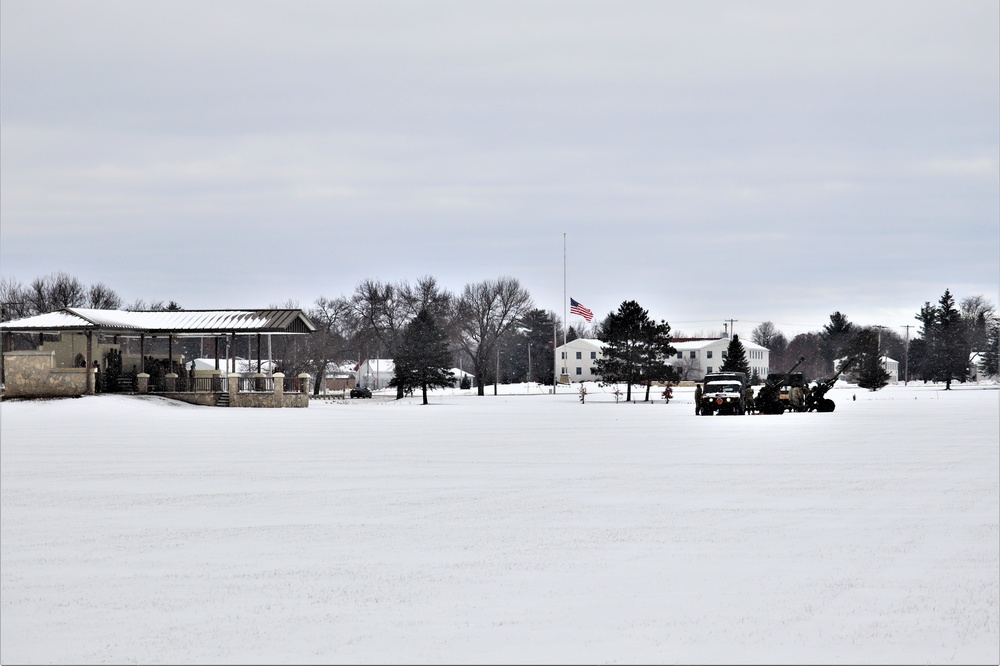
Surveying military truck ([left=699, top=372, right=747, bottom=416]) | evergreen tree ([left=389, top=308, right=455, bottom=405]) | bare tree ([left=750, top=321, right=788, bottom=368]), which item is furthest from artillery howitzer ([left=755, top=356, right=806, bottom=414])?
bare tree ([left=750, top=321, right=788, bottom=368])

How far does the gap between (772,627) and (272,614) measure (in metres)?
3.94

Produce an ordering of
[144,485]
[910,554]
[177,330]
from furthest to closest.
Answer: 1. [177,330]
2. [144,485]
3. [910,554]

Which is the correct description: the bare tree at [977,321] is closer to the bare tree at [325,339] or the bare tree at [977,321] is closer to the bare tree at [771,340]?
the bare tree at [771,340]

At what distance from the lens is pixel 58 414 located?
44.8 metres

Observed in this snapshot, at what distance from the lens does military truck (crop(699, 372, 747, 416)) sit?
48.6m

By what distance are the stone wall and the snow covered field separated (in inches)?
1280

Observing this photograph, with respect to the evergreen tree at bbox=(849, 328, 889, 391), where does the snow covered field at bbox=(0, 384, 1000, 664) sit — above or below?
below

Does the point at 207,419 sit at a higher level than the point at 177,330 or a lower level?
lower

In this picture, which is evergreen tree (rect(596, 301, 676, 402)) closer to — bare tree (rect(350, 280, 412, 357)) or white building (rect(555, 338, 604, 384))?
bare tree (rect(350, 280, 412, 357))

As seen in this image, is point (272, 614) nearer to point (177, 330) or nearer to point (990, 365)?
point (177, 330)

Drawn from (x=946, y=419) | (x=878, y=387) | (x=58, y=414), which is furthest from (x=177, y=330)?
(x=878, y=387)

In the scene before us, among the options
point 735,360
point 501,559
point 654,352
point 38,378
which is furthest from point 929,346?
point 501,559

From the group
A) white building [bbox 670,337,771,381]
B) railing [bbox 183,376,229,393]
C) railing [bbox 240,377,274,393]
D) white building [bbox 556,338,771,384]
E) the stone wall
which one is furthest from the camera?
white building [bbox 556,338,771,384]

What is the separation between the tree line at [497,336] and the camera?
80.2 meters
